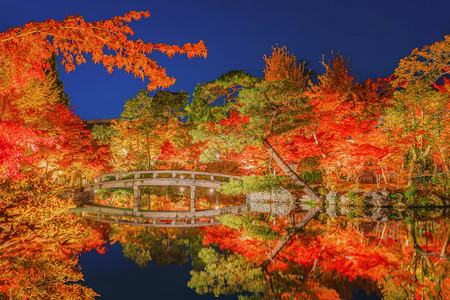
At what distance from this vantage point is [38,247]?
6.55 metres

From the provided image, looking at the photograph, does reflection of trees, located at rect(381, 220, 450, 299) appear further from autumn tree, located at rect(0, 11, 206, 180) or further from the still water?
autumn tree, located at rect(0, 11, 206, 180)

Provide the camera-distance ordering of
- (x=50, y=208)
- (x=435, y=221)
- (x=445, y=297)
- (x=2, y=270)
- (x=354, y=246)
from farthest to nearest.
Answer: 1. (x=435, y=221)
2. (x=50, y=208)
3. (x=354, y=246)
4. (x=2, y=270)
5. (x=445, y=297)

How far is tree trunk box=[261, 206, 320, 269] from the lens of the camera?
659cm

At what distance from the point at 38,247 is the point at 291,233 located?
6.83m

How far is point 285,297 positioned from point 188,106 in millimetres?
22756

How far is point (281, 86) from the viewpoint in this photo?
10.9m

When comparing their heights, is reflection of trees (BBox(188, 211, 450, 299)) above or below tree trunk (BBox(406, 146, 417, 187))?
below

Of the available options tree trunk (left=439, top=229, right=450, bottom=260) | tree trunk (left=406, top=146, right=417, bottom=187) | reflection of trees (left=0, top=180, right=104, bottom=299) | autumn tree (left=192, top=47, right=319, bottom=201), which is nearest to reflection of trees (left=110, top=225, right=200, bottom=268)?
reflection of trees (left=0, top=180, right=104, bottom=299)

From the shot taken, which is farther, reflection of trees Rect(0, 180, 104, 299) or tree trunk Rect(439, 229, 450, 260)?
tree trunk Rect(439, 229, 450, 260)

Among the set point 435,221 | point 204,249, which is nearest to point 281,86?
point 204,249

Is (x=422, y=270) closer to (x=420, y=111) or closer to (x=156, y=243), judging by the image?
(x=156, y=243)

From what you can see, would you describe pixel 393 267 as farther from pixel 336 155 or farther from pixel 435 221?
pixel 336 155

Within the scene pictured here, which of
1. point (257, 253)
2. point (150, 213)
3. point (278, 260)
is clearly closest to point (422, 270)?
point (278, 260)

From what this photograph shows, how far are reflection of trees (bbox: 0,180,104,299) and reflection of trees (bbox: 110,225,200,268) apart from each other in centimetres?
87
